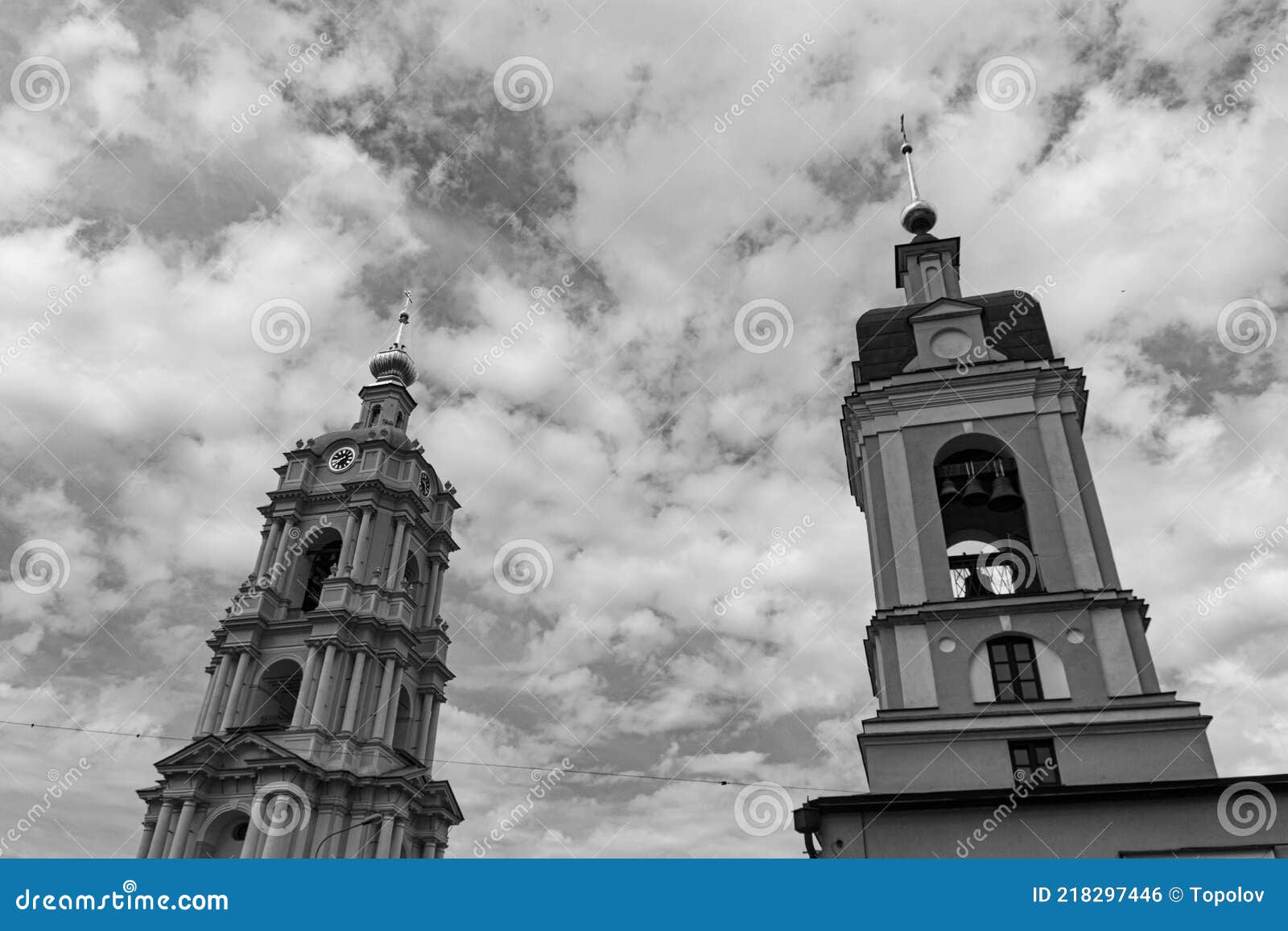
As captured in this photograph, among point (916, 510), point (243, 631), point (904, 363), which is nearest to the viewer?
point (916, 510)

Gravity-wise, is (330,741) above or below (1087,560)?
above

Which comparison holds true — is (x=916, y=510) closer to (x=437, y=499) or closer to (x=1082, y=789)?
(x=1082, y=789)

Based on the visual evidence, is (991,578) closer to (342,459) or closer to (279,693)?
(279,693)

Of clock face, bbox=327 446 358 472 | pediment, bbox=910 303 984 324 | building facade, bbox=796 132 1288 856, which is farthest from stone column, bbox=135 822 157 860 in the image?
pediment, bbox=910 303 984 324

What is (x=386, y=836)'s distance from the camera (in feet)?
118

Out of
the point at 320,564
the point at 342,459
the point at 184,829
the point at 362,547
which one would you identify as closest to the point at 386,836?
the point at 184,829

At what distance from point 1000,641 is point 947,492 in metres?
3.83

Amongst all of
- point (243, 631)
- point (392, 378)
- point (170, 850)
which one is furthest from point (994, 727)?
point (392, 378)

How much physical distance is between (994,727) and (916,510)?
550 cm

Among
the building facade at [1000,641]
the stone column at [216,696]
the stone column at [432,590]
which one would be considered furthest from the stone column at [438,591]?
the building facade at [1000,641]

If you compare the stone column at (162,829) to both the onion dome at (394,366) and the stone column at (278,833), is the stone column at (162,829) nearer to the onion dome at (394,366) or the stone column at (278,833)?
the stone column at (278,833)

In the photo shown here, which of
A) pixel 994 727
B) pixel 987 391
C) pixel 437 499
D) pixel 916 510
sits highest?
pixel 437 499

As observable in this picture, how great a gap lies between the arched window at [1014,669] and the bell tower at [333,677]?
23.8m

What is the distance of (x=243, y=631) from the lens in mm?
40469
